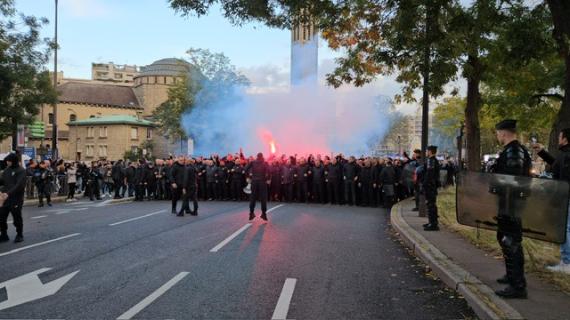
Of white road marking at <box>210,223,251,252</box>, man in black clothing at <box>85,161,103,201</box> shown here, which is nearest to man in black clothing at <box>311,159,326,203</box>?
white road marking at <box>210,223,251,252</box>

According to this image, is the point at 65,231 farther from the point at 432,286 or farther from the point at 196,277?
the point at 432,286

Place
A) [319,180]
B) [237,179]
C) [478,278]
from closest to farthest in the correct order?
[478,278] → [319,180] → [237,179]

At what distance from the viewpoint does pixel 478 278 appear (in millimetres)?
6797

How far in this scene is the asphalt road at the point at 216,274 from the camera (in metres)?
5.75

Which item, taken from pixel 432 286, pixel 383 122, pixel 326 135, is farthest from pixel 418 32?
pixel 383 122

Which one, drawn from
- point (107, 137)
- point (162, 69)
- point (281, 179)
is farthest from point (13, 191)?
point (162, 69)

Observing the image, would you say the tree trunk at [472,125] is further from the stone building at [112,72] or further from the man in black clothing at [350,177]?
the stone building at [112,72]

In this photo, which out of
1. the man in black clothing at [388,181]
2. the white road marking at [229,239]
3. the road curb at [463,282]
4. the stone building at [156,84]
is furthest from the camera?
the stone building at [156,84]

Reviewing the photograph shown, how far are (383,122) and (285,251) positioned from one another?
3830 centimetres

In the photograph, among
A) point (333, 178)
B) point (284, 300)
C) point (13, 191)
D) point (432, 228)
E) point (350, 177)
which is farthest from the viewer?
point (333, 178)

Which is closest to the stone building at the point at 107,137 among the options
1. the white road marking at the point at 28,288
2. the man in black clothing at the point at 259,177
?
the man in black clothing at the point at 259,177

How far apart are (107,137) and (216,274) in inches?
3320

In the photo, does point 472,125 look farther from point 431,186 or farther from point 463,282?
point 463,282

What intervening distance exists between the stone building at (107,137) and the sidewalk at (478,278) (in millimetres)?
77603
